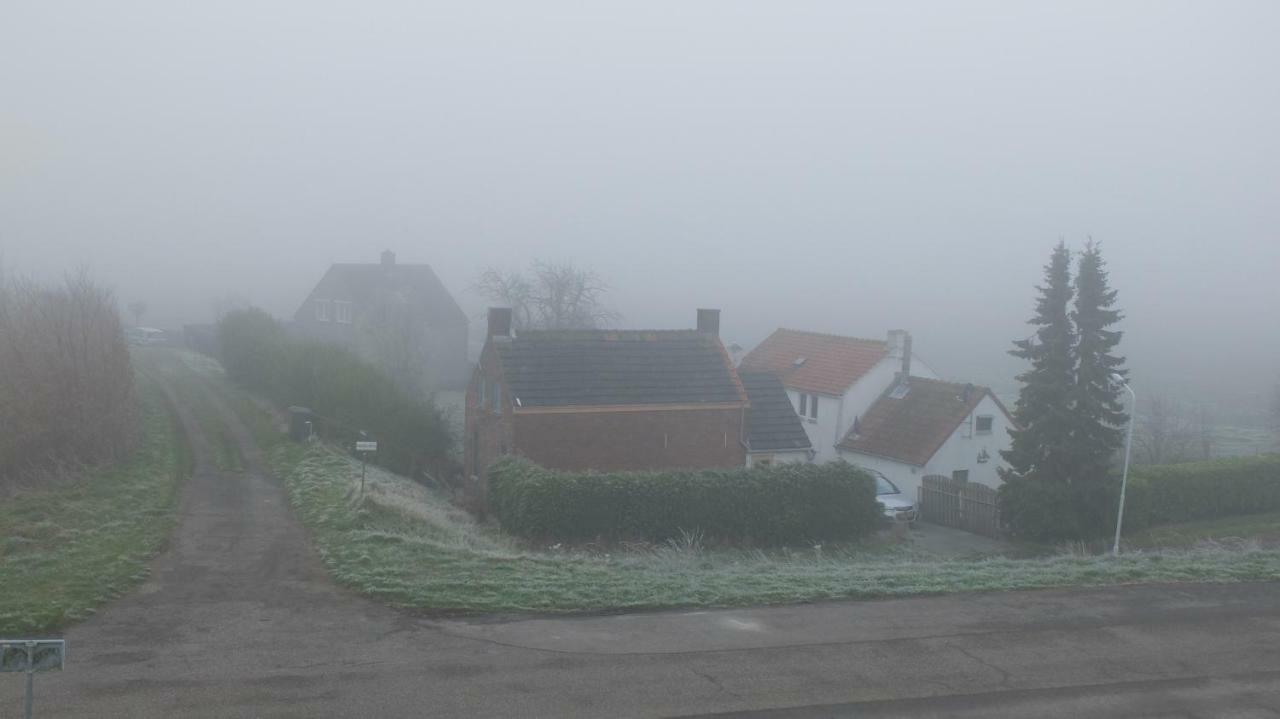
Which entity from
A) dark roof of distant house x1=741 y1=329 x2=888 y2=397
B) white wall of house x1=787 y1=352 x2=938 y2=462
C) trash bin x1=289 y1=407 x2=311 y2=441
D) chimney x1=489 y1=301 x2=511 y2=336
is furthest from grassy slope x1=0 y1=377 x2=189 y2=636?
dark roof of distant house x1=741 y1=329 x2=888 y2=397

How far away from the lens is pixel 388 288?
6412cm

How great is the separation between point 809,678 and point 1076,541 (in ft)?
73.7

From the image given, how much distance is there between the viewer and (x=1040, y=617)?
44.5ft

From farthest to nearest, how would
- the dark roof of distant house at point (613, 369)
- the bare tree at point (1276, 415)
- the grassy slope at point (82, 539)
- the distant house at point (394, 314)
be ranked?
the distant house at point (394, 314), the bare tree at point (1276, 415), the dark roof of distant house at point (613, 369), the grassy slope at point (82, 539)

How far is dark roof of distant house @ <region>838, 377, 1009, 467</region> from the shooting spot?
121 ft

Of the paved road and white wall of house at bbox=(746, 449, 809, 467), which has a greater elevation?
white wall of house at bbox=(746, 449, 809, 467)

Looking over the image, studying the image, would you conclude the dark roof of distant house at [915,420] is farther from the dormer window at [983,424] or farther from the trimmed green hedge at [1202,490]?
the trimmed green hedge at [1202,490]

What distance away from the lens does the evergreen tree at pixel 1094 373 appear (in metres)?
30.8

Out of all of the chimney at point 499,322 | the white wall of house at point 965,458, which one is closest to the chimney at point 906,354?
the white wall of house at point 965,458

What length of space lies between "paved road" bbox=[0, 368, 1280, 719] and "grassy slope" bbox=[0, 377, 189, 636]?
0.51 m

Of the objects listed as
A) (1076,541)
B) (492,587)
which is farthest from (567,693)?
(1076,541)

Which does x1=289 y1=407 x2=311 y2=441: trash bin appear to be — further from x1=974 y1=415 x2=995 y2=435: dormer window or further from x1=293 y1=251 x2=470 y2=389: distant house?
x1=974 y1=415 x2=995 y2=435: dormer window

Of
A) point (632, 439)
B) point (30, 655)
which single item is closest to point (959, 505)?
point (632, 439)

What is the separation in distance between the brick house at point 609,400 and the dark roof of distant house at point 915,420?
309 inches
